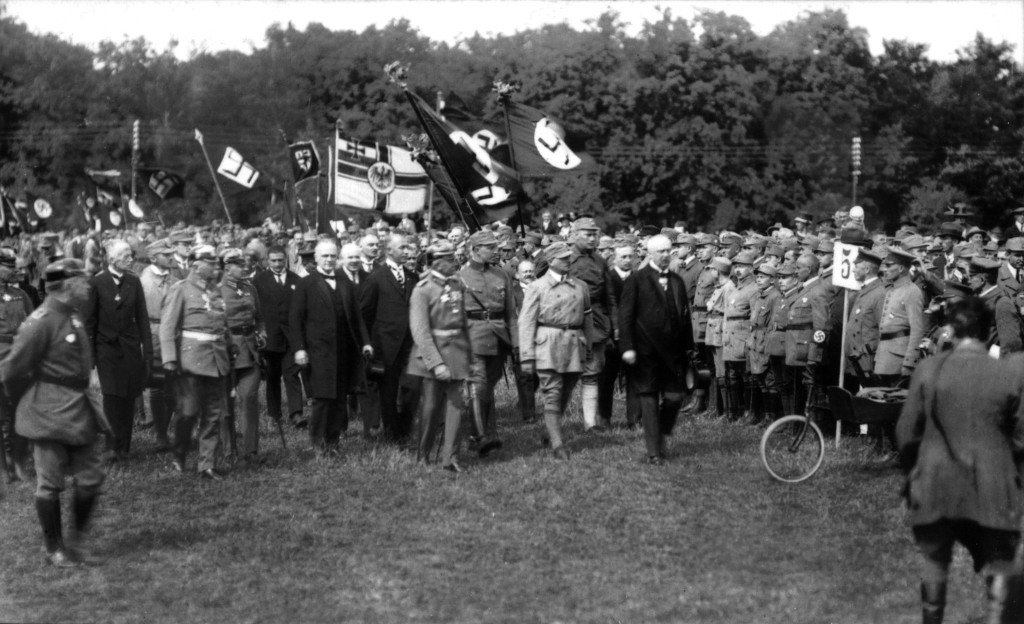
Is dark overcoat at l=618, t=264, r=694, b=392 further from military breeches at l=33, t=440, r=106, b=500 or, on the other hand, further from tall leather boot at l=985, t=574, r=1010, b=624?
tall leather boot at l=985, t=574, r=1010, b=624

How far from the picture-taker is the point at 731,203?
56312 millimetres

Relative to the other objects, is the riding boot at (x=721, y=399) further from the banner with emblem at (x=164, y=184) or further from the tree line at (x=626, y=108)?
the tree line at (x=626, y=108)

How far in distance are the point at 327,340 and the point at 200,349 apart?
5.91ft

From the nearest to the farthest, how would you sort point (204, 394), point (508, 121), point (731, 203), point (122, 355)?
1. point (204, 394)
2. point (122, 355)
3. point (508, 121)
4. point (731, 203)

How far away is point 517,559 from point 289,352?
22.5 ft

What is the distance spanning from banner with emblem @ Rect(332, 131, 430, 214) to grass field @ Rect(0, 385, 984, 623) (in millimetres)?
11391

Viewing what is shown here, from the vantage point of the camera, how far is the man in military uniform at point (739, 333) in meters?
16.7

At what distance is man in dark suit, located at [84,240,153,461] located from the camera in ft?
47.1

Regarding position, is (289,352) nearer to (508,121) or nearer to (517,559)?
(508,121)

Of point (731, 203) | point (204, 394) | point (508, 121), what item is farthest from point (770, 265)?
point (731, 203)

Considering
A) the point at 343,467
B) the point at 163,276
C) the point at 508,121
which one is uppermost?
the point at 508,121

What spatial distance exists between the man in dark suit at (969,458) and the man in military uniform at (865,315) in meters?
6.29

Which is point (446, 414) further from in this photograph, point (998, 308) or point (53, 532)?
point (998, 308)

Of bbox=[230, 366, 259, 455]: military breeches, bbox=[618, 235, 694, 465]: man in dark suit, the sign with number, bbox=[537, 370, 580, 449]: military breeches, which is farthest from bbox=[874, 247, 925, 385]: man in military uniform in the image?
bbox=[230, 366, 259, 455]: military breeches
